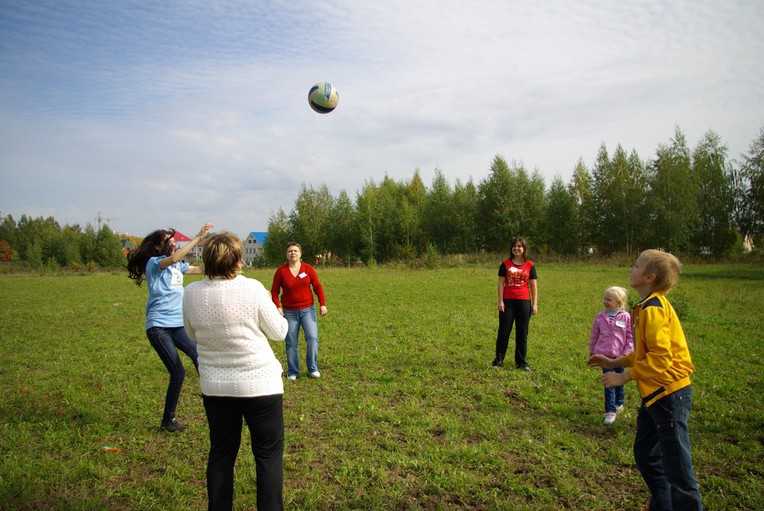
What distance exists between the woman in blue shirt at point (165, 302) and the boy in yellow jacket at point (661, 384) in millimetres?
4855

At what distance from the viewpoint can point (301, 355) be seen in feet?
34.4

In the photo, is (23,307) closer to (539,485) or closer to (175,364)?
(175,364)

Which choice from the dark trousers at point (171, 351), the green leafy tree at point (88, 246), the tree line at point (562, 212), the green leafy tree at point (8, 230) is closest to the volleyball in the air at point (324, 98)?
the dark trousers at point (171, 351)

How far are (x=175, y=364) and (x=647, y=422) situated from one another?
16.9 feet

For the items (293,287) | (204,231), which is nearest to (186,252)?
(204,231)

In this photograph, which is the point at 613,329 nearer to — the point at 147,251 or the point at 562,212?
the point at 147,251

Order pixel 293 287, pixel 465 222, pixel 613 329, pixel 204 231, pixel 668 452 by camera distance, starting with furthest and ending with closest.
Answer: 1. pixel 465 222
2. pixel 293 287
3. pixel 613 329
4. pixel 204 231
5. pixel 668 452

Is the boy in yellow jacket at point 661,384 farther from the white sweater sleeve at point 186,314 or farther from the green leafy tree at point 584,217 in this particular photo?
the green leafy tree at point 584,217

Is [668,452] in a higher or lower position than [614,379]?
lower

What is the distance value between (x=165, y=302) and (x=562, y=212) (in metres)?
47.3

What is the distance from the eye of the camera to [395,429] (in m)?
6.03

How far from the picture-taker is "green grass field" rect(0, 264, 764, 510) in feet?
14.7

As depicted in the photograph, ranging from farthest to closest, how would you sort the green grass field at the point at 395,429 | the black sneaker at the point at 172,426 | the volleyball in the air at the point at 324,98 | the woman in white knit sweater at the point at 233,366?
the volleyball in the air at the point at 324,98 → the black sneaker at the point at 172,426 → the green grass field at the point at 395,429 → the woman in white knit sweater at the point at 233,366

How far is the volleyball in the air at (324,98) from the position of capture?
10.2 metres
